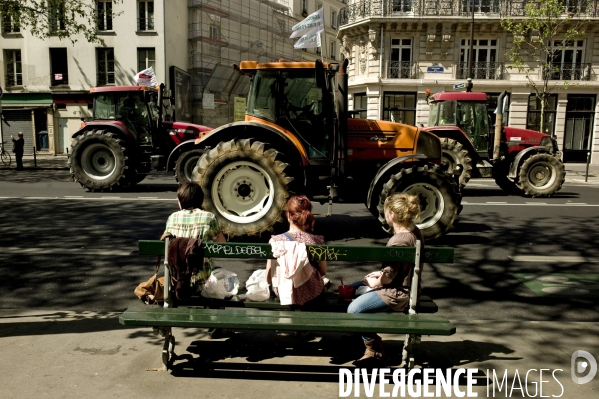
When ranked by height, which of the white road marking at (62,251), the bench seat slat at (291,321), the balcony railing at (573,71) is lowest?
the white road marking at (62,251)

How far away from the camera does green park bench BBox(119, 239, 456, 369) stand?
3354 millimetres

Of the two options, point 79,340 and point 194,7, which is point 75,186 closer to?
point 79,340

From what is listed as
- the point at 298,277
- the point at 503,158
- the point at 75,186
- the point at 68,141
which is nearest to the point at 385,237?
the point at 298,277

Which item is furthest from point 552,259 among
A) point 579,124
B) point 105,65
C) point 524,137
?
point 105,65

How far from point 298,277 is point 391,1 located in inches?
1201

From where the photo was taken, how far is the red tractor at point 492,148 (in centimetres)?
1347

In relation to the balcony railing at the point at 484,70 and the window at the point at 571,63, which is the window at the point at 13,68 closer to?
the balcony railing at the point at 484,70

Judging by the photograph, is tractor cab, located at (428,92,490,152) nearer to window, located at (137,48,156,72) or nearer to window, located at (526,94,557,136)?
window, located at (526,94,557,136)

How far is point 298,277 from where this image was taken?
12.2 ft

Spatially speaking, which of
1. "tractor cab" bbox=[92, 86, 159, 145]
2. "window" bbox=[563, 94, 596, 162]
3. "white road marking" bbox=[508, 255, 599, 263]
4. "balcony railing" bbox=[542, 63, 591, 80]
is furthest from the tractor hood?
"balcony railing" bbox=[542, 63, 591, 80]

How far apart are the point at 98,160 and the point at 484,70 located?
2401 cm

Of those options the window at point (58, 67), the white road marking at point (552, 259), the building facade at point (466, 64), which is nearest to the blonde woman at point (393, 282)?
the white road marking at point (552, 259)

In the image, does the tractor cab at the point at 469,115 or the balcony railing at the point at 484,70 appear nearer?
the tractor cab at the point at 469,115

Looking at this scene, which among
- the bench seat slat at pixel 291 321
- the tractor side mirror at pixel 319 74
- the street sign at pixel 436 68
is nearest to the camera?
the bench seat slat at pixel 291 321
